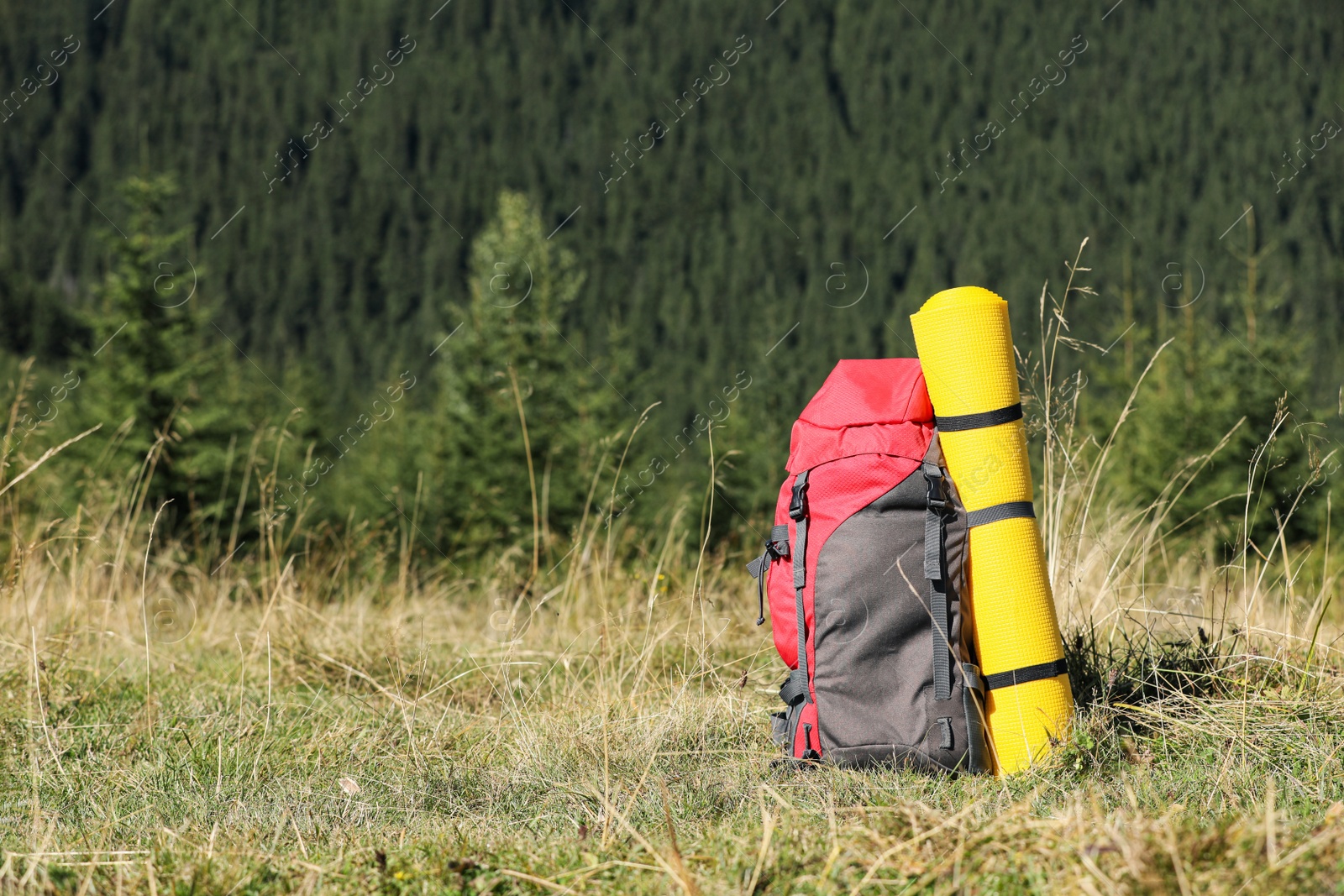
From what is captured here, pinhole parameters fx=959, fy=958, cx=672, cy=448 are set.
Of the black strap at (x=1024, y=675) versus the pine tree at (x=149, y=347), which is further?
the pine tree at (x=149, y=347)

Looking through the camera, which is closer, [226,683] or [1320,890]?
[1320,890]

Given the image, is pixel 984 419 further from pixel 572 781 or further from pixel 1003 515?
pixel 572 781

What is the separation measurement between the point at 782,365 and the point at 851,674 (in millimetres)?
23977

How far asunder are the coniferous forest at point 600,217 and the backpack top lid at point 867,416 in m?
0.52

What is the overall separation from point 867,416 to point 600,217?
138 meters

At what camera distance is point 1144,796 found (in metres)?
1.87

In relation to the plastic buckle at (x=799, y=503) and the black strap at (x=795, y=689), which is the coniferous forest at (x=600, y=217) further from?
the black strap at (x=795, y=689)

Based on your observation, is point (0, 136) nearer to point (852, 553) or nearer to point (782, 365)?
point (782, 365)

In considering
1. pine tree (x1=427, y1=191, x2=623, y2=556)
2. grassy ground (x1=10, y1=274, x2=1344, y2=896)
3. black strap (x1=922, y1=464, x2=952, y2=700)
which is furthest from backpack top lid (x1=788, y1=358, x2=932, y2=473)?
pine tree (x1=427, y1=191, x2=623, y2=556)

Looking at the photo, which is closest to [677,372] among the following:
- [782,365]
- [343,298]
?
[343,298]

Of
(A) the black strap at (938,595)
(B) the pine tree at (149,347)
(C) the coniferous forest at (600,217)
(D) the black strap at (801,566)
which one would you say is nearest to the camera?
(A) the black strap at (938,595)

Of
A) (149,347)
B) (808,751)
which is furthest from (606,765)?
(149,347)

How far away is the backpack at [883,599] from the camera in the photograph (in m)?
2.12

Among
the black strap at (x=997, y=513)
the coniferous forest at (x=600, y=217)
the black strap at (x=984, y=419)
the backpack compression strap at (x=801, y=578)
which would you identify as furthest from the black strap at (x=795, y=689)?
the coniferous forest at (x=600, y=217)
